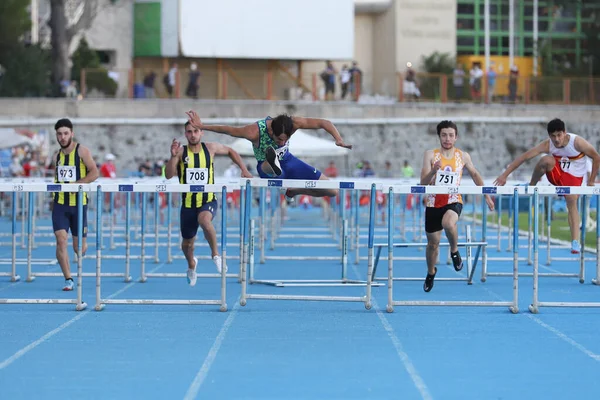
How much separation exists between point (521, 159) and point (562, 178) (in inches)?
41.6

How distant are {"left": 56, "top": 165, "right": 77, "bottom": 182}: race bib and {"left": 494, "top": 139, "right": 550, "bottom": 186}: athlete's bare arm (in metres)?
4.65

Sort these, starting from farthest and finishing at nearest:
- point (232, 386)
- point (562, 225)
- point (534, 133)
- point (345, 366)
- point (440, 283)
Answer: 1. point (534, 133)
2. point (562, 225)
3. point (440, 283)
4. point (345, 366)
5. point (232, 386)

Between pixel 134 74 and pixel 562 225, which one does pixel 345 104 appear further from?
pixel 562 225

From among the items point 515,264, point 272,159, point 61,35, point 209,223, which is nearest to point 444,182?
point 515,264

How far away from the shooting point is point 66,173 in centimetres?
1352

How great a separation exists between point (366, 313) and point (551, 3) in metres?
42.3

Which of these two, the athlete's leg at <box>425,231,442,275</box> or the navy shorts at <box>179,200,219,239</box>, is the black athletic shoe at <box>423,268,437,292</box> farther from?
the navy shorts at <box>179,200,219,239</box>

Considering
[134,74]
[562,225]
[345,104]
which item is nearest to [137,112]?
[134,74]

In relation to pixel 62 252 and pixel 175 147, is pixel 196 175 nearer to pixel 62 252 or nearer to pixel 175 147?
pixel 175 147

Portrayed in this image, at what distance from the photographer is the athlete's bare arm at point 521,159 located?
43.0ft

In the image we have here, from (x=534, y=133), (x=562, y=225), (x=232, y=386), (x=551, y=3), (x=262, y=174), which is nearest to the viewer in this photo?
(x=232, y=386)

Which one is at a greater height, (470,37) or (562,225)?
(470,37)

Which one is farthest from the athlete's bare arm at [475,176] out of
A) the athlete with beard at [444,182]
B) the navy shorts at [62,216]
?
the navy shorts at [62,216]

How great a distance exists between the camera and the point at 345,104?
43.4 m
